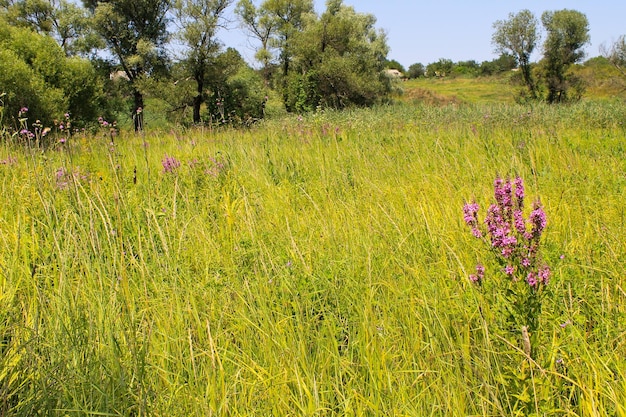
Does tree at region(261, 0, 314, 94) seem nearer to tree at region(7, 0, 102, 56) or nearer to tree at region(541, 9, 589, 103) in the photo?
tree at region(7, 0, 102, 56)

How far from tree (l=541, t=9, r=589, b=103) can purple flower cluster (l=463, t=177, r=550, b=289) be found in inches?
1452

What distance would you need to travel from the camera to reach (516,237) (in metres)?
1.56

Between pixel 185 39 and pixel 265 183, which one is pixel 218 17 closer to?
pixel 185 39

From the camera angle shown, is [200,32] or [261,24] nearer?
[200,32]

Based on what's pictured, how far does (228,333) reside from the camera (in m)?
1.75

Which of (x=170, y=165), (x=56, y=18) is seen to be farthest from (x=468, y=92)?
(x=170, y=165)

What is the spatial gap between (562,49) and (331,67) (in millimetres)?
20368

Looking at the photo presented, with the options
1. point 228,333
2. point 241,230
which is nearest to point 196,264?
point 241,230

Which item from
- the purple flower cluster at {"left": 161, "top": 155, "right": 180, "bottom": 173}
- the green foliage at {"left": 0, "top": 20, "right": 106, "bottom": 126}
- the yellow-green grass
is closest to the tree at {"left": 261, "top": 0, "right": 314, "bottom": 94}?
the yellow-green grass

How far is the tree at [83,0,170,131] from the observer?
17875mm

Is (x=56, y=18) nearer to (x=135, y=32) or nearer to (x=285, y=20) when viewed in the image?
(x=135, y=32)

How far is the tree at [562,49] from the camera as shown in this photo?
33344 mm

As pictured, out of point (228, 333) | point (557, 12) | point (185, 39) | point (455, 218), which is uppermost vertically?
point (557, 12)

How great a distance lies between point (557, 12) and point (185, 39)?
3020cm
